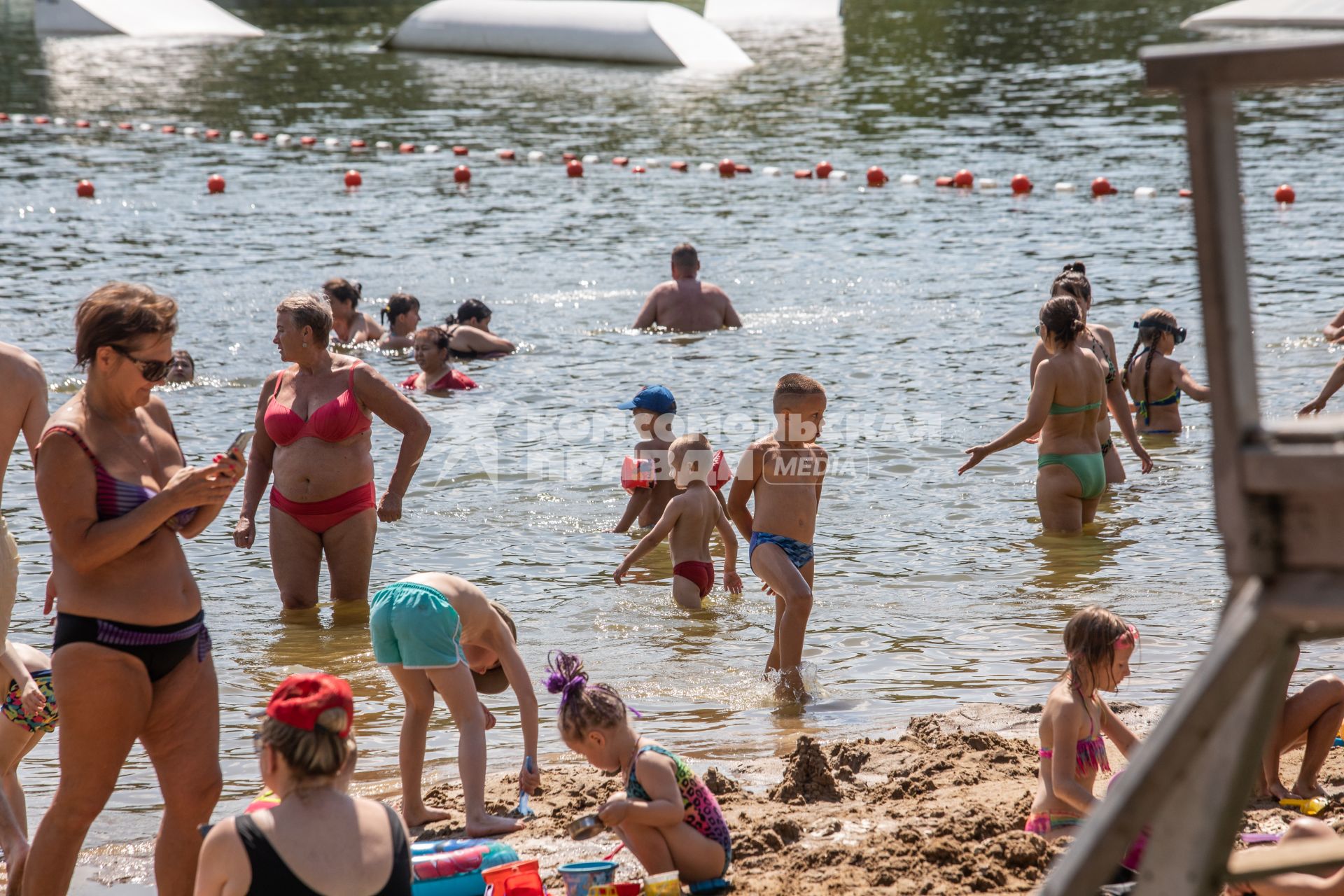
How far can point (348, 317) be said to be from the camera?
44.0 feet

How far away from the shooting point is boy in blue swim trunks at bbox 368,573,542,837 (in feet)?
18.0

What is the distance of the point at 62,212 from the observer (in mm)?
23234

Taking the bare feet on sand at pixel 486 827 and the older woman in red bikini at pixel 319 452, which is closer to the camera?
the bare feet on sand at pixel 486 827

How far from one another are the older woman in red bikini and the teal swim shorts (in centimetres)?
207

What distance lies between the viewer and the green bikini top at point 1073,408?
9266 mm

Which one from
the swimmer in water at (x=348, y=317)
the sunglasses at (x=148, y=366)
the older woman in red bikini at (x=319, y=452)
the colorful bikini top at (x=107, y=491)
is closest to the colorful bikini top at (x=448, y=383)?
the swimmer in water at (x=348, y=317)

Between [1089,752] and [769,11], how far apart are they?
5277 cm

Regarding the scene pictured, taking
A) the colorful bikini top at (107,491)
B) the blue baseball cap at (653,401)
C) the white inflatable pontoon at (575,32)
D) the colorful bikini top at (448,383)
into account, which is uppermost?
the white inflatable pontoon at (575,32)

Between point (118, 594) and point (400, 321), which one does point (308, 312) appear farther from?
point (400, 321)

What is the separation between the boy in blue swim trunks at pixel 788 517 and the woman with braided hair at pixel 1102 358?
2702 mm

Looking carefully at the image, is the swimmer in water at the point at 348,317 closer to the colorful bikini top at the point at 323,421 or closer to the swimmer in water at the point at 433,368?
the swimmer in water at the point at 433,368

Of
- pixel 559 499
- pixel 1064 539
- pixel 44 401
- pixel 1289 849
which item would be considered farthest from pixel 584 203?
pixel 1289 849

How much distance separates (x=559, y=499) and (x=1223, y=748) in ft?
29.6

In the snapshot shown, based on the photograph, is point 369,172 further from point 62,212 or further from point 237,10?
point 237,10
